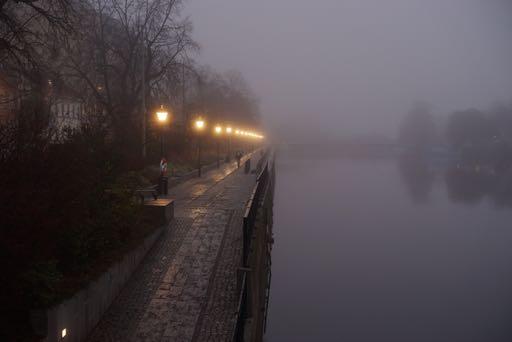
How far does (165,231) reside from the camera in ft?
36.0

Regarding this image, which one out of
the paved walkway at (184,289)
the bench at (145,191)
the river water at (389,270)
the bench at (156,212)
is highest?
the bench at (145,191)

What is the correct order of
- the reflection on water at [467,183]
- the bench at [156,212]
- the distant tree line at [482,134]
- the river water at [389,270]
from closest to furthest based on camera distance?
1. the bench at [156,212]
2. the river water at [389,270]
3. the reflection on water at [467,183]
4. the distant tree line at [482,134]

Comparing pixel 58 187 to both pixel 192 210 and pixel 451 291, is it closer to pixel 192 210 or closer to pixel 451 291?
pixel 192 210

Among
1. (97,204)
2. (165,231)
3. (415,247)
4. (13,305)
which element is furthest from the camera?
(415,247)

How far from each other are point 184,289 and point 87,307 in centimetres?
195

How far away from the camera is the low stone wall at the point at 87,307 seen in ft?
18.4

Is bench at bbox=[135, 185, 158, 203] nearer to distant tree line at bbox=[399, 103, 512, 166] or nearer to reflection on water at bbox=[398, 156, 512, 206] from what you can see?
reflection on water at bbox=[398, 156, 512, 206]

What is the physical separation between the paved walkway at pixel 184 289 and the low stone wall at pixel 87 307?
18cm

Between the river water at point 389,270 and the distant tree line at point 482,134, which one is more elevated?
the distant tree line at point 482,134

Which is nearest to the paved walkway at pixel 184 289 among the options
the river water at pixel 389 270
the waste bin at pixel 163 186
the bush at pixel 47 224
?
the bush at pixel 47 224

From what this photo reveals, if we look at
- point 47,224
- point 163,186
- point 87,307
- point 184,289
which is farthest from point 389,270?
point 47,224

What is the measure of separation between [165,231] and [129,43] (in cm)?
1383

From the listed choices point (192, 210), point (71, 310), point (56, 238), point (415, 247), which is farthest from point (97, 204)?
point (415, 247)

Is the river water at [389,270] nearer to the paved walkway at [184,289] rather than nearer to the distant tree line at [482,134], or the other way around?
A: the paved walkway at [184,289]
